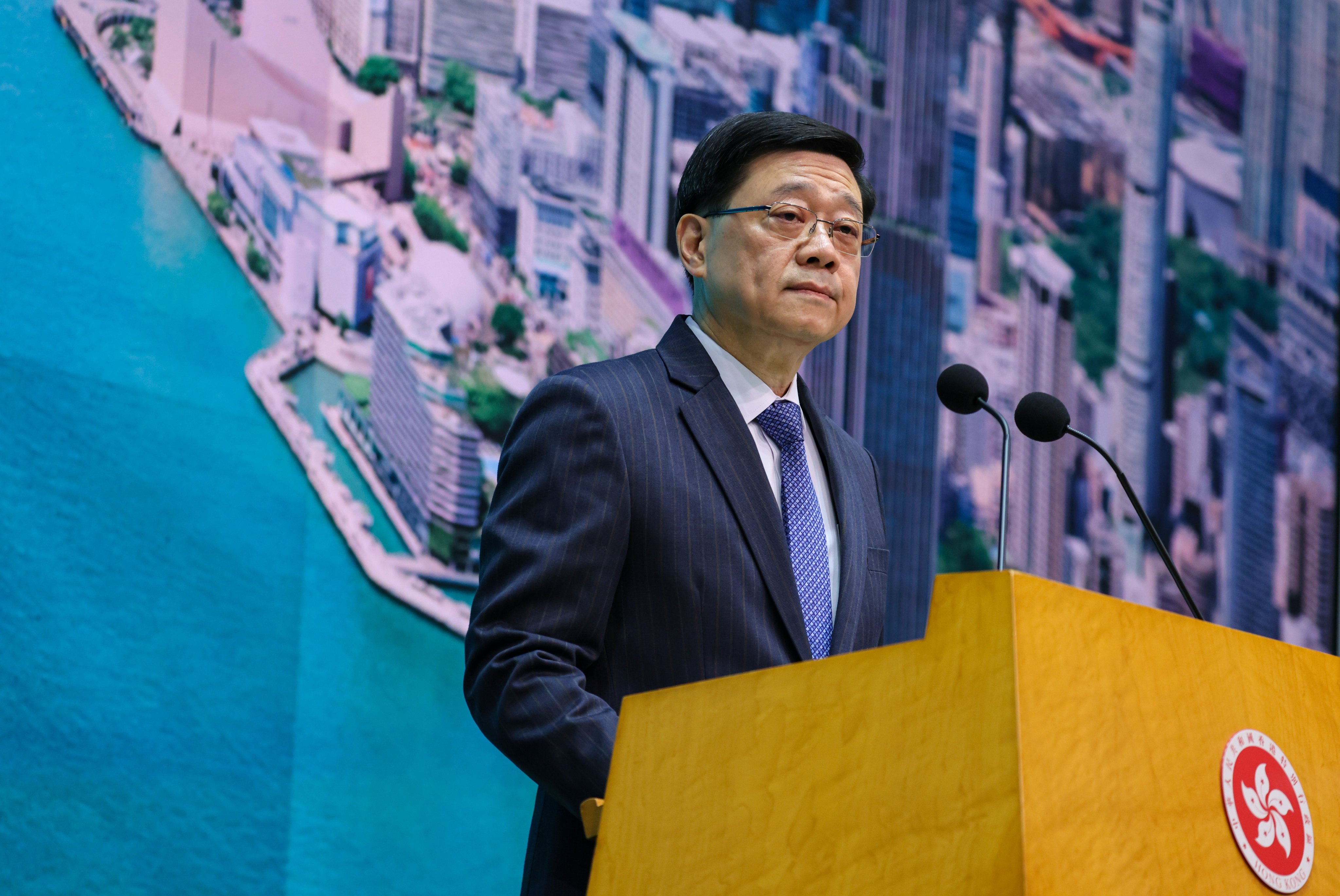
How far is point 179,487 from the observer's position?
264 cm

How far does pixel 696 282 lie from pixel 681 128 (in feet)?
5.91

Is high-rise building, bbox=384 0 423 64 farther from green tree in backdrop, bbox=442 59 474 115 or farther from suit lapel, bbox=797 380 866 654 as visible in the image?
suit lapel, bbox=797 380 866 654

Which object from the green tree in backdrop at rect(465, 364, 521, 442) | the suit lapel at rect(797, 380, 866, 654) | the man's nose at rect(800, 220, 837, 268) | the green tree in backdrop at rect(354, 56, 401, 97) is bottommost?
the green tree in backdrop at rect(465, 364, 521, 442)

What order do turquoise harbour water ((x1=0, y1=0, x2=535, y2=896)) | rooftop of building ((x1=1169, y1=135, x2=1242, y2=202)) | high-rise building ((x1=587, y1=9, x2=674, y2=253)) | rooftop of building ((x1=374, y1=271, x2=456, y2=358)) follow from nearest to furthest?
turquoise harbour water ((x1=0, y1=0, x2=535, y2=896)) → rooftop of building ((x1=374, y1=271, x2=456, y2=358)) → high-rise building ((x1=587, y1=9, x2=674, y2=253)) → rooftop of building ((x1=1169, y1=135, x2=1242, y2=202))

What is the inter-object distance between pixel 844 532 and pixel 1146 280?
10.9 ft

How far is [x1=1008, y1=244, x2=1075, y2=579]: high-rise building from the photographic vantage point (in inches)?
163

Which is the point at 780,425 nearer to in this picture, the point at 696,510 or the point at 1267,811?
the point at 696,510

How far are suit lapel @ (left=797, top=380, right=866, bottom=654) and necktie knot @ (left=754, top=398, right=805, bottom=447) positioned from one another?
71mm

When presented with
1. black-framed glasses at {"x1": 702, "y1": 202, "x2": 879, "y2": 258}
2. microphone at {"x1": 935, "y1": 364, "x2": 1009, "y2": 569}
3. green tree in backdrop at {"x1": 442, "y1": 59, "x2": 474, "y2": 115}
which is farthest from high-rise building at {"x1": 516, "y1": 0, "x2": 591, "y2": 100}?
microphone at {"x1": 935, "y1": 364, "x2": 1009, "y2": 569}

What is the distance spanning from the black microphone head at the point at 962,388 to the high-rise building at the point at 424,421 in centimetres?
152

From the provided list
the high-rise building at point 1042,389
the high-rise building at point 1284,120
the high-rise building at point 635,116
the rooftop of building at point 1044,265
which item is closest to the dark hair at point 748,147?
the high-rise building at point 635,116

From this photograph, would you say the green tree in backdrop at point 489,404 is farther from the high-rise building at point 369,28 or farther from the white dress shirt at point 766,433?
the white dress shirt at point 766,433

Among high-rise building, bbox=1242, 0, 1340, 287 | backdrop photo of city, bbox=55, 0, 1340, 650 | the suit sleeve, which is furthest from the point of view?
high-rise building, bbox=1242, 0, 1340, 287

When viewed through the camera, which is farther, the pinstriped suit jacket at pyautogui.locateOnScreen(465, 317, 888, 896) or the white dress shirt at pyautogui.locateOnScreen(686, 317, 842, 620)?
the white dress shirt at pyautogui.locateOnScreen(686, 317, 842, 620)
